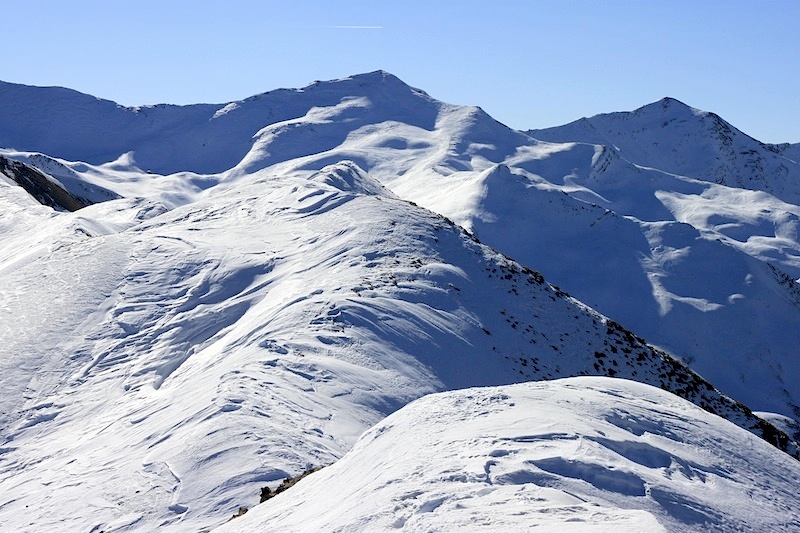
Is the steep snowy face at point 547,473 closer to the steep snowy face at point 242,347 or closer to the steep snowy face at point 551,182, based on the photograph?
the steep snowy face at point 242,347

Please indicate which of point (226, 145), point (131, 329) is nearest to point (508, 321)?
point (131, 329)

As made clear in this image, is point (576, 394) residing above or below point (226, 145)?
below

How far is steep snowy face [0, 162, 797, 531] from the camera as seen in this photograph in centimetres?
1553

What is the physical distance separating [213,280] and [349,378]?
380 inches

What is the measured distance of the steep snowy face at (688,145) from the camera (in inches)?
6078

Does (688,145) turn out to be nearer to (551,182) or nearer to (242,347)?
(551,182)

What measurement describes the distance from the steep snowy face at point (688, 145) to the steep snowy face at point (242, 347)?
129124mm

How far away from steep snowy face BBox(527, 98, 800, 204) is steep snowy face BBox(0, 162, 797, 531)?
12912 cm

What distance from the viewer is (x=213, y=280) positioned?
27.9 metres

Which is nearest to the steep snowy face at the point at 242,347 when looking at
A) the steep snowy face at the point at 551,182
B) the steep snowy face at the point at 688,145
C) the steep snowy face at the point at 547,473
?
the steep snowy face at the point at 547,473

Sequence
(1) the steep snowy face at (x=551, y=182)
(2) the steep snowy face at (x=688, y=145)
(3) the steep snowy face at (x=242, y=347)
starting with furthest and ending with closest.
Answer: (2) the steep snowy face at (x=688, y=145), (1) the steep snowy face at (x=551, y=182), (3) the steep snowy face at (x=242, y=347)

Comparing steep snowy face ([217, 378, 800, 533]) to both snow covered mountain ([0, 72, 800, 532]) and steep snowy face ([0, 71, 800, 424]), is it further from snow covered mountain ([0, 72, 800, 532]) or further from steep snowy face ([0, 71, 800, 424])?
steep snowy face ([0, 71, 800, 424])

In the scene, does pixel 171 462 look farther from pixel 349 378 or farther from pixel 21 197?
pixel 21 197

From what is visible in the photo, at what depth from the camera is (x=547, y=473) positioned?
909 cm
